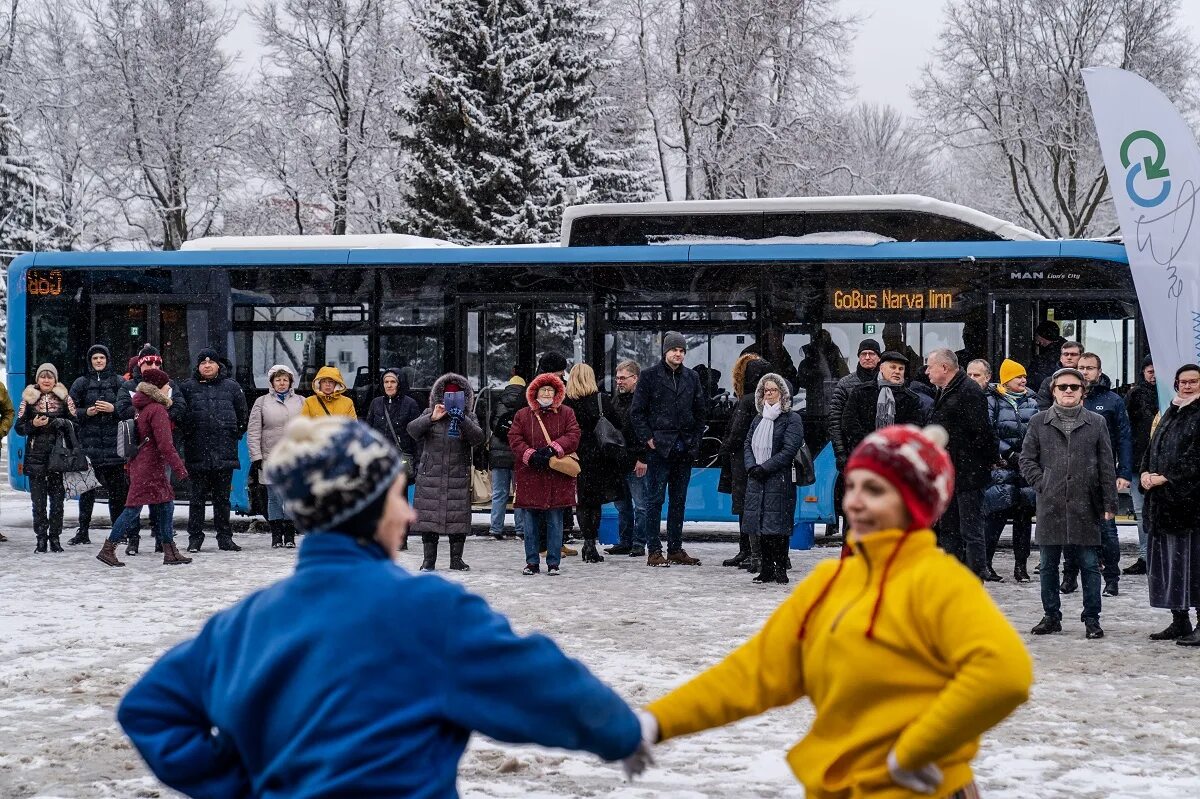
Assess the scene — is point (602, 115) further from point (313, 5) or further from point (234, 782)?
point (234, 782)

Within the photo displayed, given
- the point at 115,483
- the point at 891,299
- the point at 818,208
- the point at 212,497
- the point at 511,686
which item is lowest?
the point at 212,497

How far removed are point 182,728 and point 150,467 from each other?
10273 mm

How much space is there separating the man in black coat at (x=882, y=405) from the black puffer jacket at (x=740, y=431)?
95 centimetres

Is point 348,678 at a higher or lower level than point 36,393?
lower

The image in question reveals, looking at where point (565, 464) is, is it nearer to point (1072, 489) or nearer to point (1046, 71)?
point (1072, 489)

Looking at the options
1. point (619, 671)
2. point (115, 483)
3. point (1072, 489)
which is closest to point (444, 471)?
point (115, 483)

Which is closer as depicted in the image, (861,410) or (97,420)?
(861,410)

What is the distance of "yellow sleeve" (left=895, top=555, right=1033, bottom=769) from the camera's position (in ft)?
8.73

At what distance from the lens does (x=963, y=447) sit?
1003cm

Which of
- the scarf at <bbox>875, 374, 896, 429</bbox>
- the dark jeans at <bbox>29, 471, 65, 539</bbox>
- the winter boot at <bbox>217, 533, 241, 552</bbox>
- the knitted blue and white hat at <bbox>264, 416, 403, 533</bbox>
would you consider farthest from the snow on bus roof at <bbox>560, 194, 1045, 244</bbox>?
the knitted blue and white hat at <bbox>264, 416, 403, 533</bbox>

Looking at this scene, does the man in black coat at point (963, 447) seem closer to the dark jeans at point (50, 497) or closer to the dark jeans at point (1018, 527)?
the dark jeans at point (1018, 527)

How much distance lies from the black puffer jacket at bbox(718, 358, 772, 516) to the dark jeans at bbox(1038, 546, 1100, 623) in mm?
3270

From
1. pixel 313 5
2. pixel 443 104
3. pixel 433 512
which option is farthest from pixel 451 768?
pixel 313 5

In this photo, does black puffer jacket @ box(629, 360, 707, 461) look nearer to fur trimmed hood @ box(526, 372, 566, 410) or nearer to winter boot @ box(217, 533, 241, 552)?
fur trimmed hood @ box(526, 372, 566, 410)
